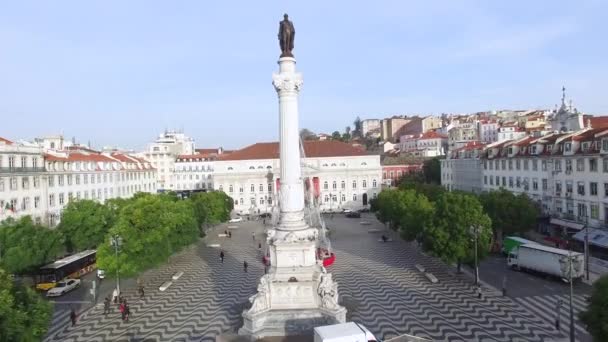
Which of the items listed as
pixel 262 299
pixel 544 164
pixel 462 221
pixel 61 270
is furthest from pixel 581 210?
pixel 61 270

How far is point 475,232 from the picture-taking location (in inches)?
1131

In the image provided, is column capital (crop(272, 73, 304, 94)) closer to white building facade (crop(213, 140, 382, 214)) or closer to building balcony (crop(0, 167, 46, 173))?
building balcony (crop(0, 167, 46, 173))

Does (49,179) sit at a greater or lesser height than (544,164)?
greater

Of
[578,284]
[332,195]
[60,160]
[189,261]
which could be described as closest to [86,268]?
[189,261]

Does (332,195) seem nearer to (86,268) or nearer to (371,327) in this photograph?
(86,268)

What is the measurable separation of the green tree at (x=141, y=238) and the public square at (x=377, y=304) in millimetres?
2225

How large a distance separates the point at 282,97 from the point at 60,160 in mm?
38055

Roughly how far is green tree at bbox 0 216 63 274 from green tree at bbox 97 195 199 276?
5669 millimetres

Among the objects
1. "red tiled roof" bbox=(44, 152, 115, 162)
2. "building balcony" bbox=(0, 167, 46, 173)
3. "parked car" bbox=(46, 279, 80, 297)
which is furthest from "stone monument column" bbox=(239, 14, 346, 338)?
"red tiled roof" bbox=(44, 152, 115, 162)

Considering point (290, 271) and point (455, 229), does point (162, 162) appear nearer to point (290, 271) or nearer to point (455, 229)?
point (455, 229)

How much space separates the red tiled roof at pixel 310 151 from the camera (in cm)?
8819

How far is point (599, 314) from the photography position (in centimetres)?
1487

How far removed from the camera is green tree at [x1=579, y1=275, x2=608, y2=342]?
1463 cm

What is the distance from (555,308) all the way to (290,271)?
1442 cm
